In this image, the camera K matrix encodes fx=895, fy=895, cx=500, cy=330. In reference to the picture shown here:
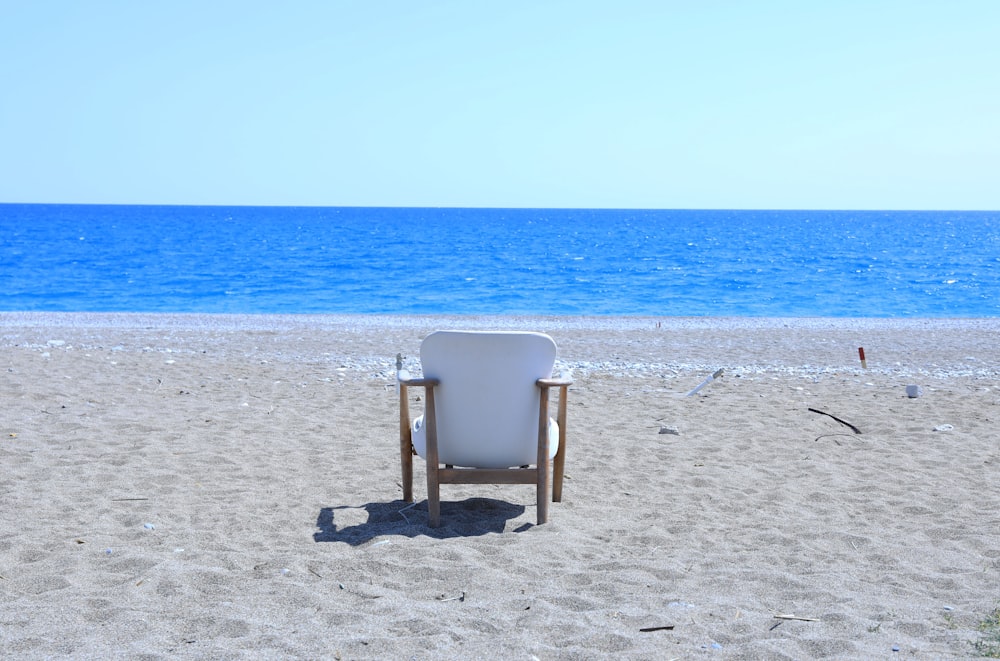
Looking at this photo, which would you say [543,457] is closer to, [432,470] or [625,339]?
[432,470]

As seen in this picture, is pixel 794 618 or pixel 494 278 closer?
pixel 794 618

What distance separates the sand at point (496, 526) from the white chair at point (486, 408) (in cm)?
29

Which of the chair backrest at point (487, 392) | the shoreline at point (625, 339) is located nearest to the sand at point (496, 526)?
the chair backrest at point (487, 392)

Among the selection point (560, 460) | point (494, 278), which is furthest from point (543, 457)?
point (494, 278)

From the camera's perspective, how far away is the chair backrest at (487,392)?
4.55m

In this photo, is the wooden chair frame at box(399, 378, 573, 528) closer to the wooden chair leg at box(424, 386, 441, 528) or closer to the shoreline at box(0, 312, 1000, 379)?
the wooden chair leg at box(424, 386, 441, 528)

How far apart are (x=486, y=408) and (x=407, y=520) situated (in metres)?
0.77

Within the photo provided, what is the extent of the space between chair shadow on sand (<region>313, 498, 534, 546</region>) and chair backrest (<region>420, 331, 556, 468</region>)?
1.07 ft

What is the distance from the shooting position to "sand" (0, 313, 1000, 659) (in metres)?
3.23

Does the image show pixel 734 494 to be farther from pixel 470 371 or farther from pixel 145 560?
pixel 145 560

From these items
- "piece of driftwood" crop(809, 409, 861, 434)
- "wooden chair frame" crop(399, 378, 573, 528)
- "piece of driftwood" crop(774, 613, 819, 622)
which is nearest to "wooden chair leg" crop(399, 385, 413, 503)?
"wooden chair frame" crop(399, 378, 573, 528)

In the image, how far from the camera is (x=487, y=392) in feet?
15.3

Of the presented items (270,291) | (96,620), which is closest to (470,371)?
(96,620)

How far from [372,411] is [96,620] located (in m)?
4.73
